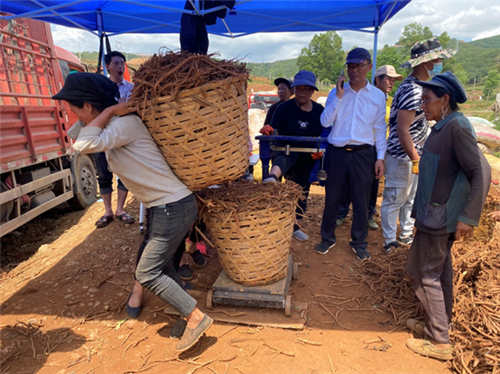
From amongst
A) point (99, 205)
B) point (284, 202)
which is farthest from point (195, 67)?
point (99, 205)

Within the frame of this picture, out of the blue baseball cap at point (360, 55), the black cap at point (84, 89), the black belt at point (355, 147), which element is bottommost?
the black belt at point (355, 147)

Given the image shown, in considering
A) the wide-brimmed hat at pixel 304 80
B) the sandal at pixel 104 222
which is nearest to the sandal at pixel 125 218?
the sandal at pixel 104 222

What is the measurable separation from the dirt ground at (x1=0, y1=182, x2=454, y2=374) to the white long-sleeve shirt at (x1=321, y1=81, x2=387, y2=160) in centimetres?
140

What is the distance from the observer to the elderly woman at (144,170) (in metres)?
1.98

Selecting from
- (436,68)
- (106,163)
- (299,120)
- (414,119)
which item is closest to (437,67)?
(436,68)

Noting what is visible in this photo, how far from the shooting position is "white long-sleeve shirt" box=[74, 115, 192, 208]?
1931 mm

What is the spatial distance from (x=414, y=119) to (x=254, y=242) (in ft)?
7.68

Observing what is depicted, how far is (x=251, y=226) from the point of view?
2535 mm

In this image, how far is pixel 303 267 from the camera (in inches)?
143

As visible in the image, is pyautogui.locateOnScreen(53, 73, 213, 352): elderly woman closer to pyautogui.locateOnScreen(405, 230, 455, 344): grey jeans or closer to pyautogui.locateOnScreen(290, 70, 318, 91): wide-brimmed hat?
pyautogui.locateOnScreen(405, 230, 455, 344): grey jeans

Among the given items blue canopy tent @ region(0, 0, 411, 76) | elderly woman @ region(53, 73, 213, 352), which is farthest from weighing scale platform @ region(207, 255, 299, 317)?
blue canopy tent @ region(0, 0, 411, 76)

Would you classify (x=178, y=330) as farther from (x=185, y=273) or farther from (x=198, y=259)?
(x=198, y=259)

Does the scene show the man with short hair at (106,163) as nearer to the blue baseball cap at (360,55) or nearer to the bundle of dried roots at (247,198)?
the bundle of dried roots at (247,198)

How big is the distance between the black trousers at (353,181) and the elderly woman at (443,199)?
1.17 m
